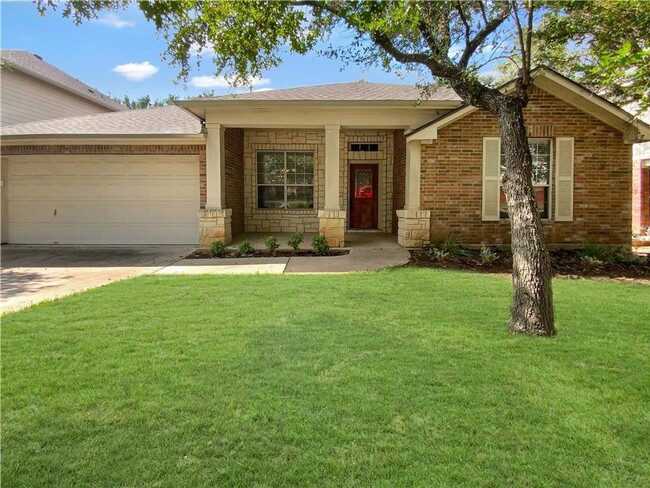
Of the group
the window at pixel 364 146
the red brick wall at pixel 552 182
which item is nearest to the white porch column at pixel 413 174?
the red brick wall at pixel 552 182

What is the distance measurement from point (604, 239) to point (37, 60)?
2119 centimetres

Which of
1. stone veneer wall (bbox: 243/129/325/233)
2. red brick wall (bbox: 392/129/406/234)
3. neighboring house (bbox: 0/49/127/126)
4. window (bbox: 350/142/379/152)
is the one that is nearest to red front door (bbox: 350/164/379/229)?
window (bbox: 350/142/379/152)

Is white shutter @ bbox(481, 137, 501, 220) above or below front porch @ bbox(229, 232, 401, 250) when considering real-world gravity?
above

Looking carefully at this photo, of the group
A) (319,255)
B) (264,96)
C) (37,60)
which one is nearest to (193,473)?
(319,255)

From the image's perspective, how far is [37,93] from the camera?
53.9ft

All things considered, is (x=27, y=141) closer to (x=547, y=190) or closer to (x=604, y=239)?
(x=547, y=190)

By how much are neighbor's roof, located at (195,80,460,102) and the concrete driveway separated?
13.2 feet

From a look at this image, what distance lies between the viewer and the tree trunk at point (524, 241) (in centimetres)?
468

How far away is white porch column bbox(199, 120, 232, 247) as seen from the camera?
1077 cm

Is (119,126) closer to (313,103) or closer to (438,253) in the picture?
(313,103)

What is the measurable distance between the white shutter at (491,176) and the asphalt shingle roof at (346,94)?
1.37m

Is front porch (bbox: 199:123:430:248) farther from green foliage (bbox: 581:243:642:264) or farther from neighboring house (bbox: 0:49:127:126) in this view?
neighboring house (bbox: 0:49:127:126)

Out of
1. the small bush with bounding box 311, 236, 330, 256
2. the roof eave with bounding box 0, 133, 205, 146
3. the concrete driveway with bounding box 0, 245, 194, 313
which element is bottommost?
the concrete driveway with bounding box 0, 245, 194, 313

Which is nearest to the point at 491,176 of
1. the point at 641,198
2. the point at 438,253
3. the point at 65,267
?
the point at 438,253
